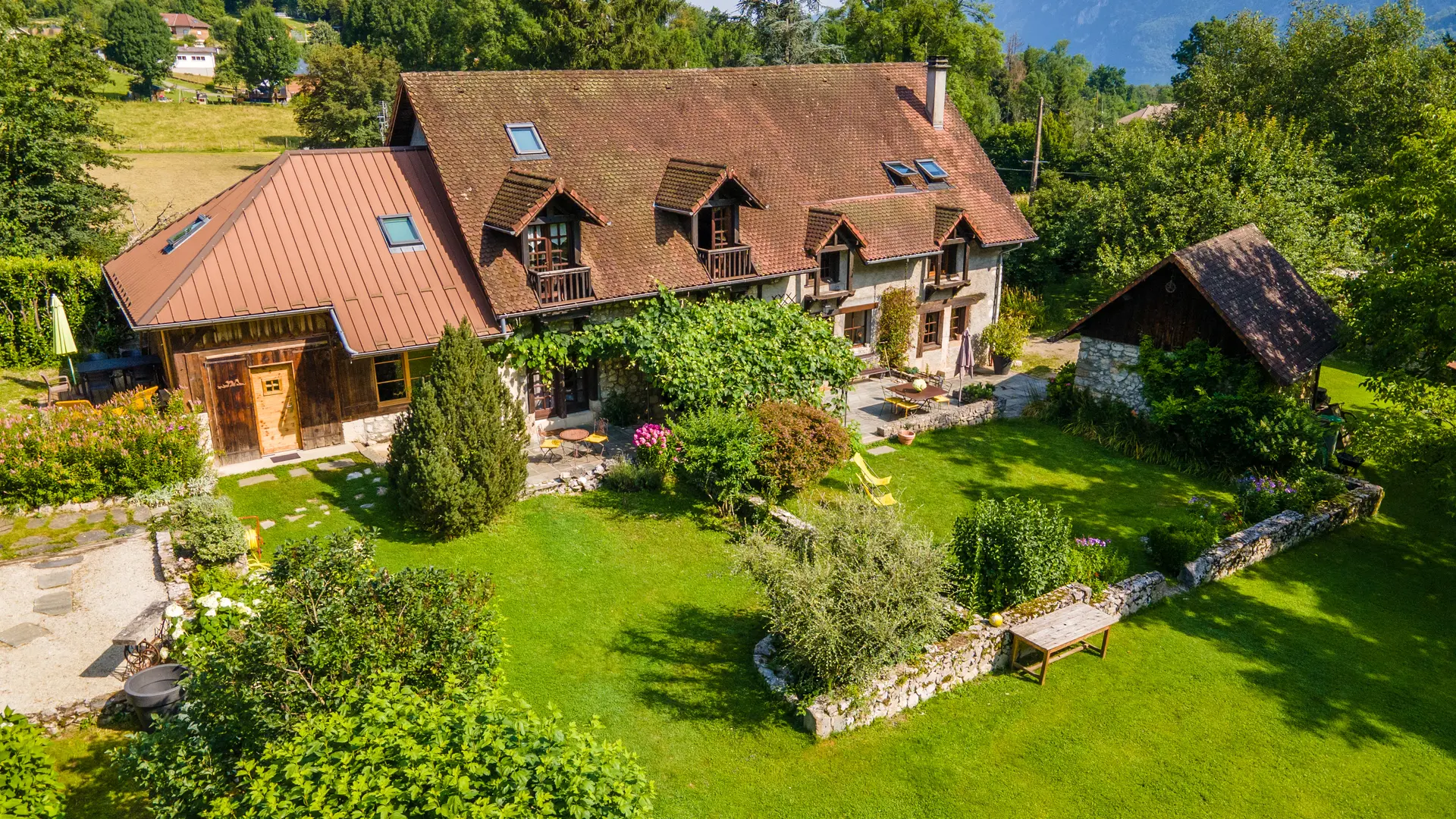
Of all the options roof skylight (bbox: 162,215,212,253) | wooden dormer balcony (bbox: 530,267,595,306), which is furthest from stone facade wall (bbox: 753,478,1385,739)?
roof skylight (bbox: 162,215,212,253)

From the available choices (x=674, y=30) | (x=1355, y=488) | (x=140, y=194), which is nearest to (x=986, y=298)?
(x=1355, y=488)

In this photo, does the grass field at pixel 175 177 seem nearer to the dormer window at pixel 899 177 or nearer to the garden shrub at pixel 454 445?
the dormer window at pixel 899 177

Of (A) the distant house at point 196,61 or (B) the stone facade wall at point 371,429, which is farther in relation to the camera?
(A) the distant house at point 196,61

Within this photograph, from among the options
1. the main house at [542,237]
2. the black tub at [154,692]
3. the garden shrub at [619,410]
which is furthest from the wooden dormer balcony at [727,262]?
the black tub at [154,692]

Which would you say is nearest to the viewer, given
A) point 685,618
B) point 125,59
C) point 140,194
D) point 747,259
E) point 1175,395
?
point 685,618

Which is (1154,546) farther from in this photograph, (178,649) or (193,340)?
(193,340)

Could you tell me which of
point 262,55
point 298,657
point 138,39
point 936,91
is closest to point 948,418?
point 936,91

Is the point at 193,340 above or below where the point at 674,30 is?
below
